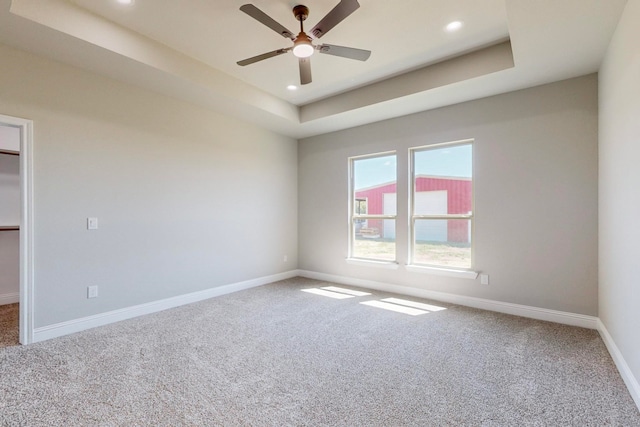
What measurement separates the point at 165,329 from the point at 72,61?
283cm

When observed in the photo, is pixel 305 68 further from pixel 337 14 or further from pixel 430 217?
pixel 430 217

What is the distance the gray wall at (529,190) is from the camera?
10.2 ft

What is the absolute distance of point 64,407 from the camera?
6.00 ft

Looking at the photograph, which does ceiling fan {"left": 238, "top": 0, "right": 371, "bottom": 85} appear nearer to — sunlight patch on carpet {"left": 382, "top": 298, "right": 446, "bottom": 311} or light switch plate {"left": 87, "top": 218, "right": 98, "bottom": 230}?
light switch plate {"left": 87, "top": 218, "right": 98, "bottom": 230}

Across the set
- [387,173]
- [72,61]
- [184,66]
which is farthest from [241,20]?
[387,173]

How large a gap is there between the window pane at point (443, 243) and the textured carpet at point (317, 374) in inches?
35.3

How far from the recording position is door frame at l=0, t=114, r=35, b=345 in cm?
270

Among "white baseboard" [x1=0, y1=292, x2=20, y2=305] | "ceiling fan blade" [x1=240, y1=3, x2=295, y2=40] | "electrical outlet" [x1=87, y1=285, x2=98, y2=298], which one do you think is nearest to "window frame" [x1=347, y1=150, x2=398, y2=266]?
"ceiling fan blade" [x1=240, y1=3, x2=295, y2=40]

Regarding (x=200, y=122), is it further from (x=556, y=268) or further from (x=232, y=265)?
(x=556, y=268)

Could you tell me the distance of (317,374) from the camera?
2.22 metres

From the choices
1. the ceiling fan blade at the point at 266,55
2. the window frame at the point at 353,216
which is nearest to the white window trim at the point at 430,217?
the window frame at the point at 353,216

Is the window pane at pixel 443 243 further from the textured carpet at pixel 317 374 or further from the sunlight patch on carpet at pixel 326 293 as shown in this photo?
the sunlight patch on carpet at pixel 326 293

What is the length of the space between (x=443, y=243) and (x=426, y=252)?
28 cm

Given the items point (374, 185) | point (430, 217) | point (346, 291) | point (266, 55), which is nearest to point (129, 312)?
point (346, 291)
